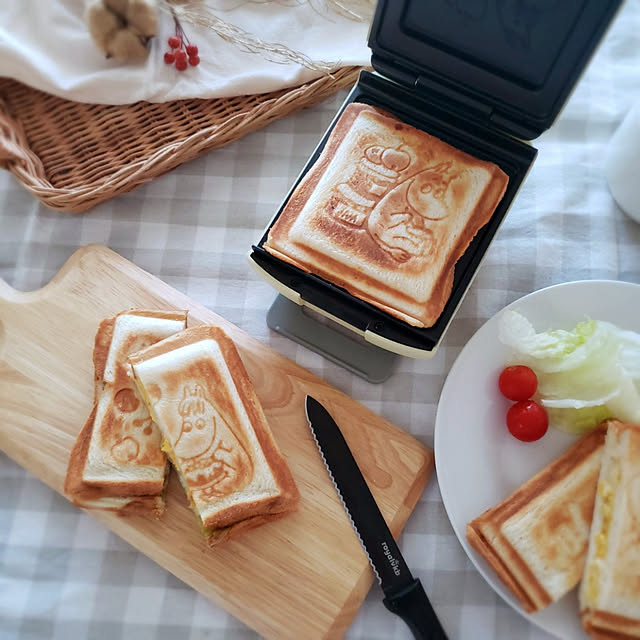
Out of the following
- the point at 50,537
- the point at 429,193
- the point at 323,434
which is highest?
the point at 429,193

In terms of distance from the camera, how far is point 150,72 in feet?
6.12

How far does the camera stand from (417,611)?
1572 millimetres

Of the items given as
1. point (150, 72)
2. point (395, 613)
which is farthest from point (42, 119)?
point (395, 613)

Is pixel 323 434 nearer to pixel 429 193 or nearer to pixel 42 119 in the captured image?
pixel 429 193

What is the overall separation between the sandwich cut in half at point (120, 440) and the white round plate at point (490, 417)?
70 centimetres

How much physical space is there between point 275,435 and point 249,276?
46 cm

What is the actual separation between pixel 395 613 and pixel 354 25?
5.16 feet

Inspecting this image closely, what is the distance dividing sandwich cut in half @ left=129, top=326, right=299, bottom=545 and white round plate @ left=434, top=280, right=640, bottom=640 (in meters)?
0.40

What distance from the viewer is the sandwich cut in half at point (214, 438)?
156 cm

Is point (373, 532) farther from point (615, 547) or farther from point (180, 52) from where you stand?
point (180, 52)

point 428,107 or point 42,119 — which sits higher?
point 428,107

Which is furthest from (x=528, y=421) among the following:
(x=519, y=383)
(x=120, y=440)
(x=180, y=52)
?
(x=180, y=52)

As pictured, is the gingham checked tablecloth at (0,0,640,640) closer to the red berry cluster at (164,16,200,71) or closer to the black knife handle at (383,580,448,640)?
the black knife handle at (383,580,448,640)

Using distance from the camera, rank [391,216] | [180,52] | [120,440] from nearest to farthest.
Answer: [391,216] → [120,440] → [180,52]
